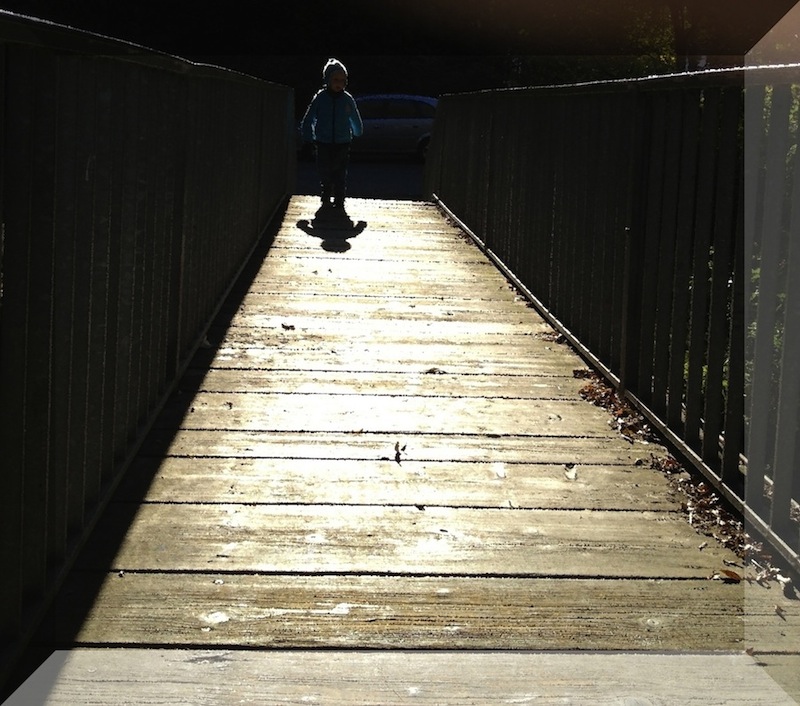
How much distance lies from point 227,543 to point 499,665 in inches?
45.9

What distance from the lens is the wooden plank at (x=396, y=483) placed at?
4.87 meters

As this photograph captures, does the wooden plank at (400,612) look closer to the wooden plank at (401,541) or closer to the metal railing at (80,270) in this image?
the wooden plank at (401,541)

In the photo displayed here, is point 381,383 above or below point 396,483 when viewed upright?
above

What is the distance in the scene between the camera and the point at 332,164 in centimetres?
1498

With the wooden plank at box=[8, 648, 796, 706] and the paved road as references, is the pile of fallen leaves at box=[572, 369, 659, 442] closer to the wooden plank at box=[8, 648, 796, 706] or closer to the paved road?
the wooden plank at box=[8, 648, 796, 706]

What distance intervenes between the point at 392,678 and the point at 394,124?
29691 mm

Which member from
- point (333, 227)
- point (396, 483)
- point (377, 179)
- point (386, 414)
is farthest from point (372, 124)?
point (396, 483)

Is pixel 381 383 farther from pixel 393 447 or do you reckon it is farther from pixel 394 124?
pixel 394 124

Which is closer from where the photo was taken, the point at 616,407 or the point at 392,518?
the point at 392,518

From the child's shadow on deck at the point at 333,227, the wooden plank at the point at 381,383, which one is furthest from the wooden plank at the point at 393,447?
the child's shadow on deck at the point at 333,227

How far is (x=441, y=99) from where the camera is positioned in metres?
17.1

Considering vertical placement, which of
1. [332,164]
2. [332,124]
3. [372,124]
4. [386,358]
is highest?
[372,124]

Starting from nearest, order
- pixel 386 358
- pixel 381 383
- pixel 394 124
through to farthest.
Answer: pixel 381 383, pixel 386 358, pixel 394 124

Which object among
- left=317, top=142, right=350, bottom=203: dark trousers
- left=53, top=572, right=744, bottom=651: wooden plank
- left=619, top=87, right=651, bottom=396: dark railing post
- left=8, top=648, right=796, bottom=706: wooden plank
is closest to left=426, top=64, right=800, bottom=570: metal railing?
left=619, top=87, right=651, bottom=396: dark railing post
